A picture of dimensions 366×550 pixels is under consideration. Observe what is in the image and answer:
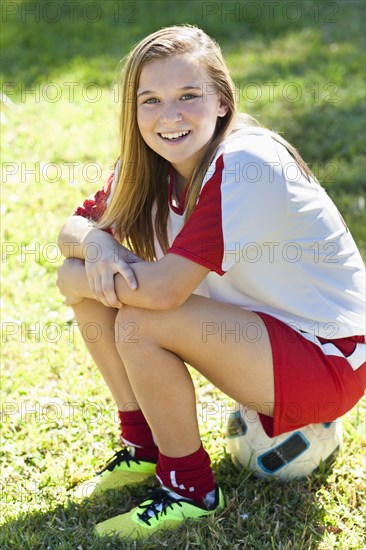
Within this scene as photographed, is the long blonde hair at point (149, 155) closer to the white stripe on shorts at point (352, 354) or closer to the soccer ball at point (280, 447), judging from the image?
the white stripe on shorts at point (352, 354)

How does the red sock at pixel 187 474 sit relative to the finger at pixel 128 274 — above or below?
below

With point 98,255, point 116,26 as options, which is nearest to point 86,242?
point 98,255

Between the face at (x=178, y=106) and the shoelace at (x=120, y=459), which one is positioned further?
the shoelace at (x=120, y=459)

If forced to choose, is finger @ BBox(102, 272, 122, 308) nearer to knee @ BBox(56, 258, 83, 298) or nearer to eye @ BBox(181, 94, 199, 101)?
knee @ BBox(56, 258, 83, 298)

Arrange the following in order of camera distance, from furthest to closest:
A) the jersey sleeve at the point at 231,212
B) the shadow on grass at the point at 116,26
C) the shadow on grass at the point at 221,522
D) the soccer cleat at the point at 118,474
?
the shadow on grass at the point at 116,26 < the soccer cleat at the point at 118,474 < the shadow on grass at the point at 221,522 < the jersey sleeve at the point at 231,212

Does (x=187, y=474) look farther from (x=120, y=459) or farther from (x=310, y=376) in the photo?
(x=310, y=376)

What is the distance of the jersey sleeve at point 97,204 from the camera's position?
2.51m

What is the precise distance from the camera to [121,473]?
7.96 feet

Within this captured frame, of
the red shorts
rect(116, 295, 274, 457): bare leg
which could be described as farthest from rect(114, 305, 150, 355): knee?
the red shorts

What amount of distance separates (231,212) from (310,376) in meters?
0.49

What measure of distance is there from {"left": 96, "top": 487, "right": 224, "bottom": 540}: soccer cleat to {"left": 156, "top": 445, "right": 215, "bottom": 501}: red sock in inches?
0.8

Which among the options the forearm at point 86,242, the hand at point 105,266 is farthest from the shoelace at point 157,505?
the forearm at point 86,242

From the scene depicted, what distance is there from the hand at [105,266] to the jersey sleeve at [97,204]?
0.63ft

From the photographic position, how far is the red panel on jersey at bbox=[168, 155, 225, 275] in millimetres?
2055
